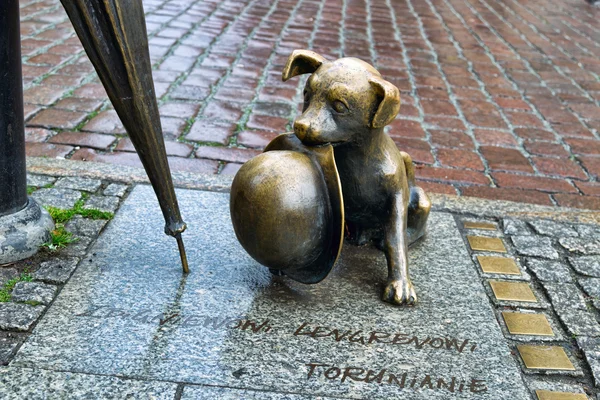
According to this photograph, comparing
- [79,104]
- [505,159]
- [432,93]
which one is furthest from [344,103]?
[432,93]

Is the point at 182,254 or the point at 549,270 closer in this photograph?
the point at 182,254

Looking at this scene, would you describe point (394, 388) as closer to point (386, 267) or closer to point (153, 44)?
point (386, 267)

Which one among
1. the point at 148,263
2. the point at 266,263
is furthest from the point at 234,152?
the point at 266,263

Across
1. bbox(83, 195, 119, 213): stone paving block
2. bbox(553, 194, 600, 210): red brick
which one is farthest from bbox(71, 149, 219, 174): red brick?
bbox(553, 194, 600, 210): red brick

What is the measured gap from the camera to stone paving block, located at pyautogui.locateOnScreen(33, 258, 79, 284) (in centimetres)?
276

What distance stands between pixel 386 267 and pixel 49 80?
3309 millimetres

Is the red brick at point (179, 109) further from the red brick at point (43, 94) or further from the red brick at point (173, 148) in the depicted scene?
the red brick at point (43, 94)

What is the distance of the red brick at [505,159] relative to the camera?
14.6ft

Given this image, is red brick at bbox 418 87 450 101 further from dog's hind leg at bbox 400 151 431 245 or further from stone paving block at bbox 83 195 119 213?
stone paving block at bbox 83 195 119 213

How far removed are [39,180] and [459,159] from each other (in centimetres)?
257

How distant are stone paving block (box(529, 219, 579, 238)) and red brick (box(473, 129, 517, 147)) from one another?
1.19 meters

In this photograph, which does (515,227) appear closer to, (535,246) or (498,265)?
(535,246)

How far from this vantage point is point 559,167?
450 centimetres

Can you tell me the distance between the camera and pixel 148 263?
9.57 feet
